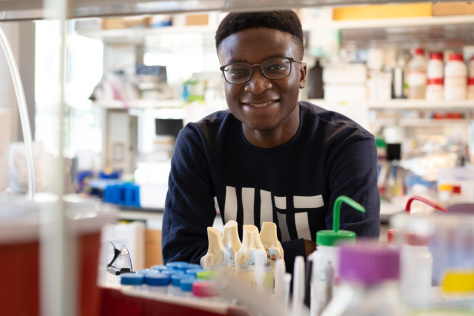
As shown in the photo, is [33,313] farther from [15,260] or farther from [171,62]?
[171,62]

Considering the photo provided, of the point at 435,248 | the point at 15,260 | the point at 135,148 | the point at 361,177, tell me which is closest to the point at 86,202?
the point at 15,260

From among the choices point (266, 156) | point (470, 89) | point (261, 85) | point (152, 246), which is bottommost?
point (152, 246)

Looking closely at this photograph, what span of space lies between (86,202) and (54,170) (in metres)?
0.12

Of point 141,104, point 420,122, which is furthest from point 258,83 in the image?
point 420,122

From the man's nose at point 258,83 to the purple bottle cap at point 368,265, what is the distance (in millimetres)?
1070

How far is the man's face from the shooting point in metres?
1.49

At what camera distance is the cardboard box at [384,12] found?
332 centimetres

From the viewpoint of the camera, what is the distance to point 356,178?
1.46 metres

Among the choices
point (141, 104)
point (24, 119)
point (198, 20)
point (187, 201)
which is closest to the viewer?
point (24, 119)

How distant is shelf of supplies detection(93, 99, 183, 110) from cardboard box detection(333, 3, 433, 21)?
1.25m

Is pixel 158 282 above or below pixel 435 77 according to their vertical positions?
below

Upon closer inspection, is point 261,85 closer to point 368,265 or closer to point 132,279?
point 132,279

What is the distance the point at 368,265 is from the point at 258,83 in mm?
1088

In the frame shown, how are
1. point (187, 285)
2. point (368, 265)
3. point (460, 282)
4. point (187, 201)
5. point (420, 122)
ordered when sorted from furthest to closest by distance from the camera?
point (420, 122) → point (187, 201) → point (187, 285) → point (460, 282) → point (368, 265)
